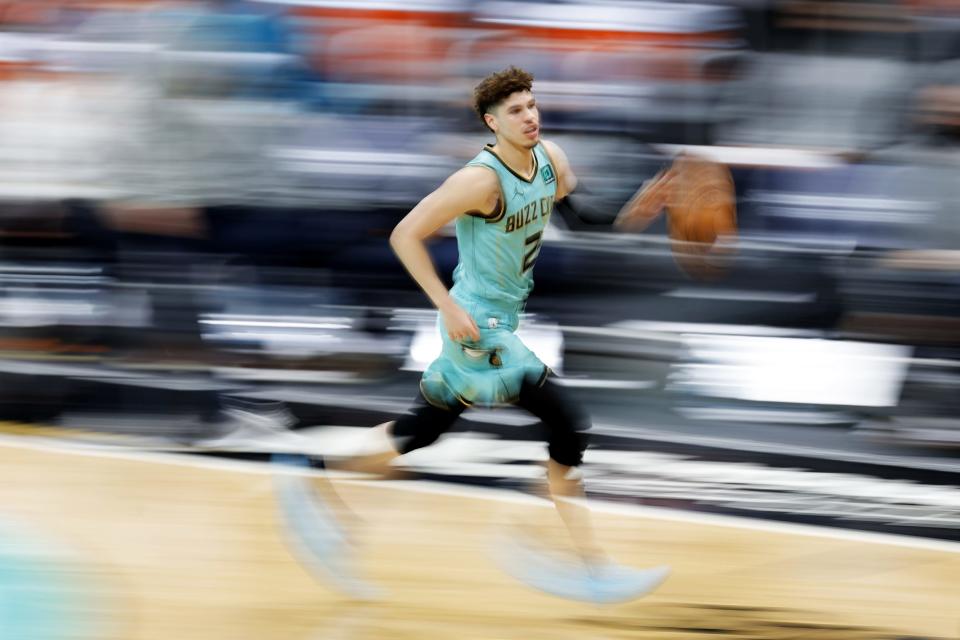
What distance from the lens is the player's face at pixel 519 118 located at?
12.8 feet

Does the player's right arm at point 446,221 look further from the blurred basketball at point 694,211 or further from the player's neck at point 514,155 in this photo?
the blurred basketball at point 694,211

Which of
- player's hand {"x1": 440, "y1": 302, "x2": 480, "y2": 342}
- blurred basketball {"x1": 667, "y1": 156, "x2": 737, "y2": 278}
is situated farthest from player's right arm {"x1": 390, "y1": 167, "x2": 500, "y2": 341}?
blurred basketball {"x1": 667, "y1": 156, "x2": 737, "y2": 278}

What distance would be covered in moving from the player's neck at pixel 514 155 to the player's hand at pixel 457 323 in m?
0.40

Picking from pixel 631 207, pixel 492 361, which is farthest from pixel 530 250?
pixel 631 207

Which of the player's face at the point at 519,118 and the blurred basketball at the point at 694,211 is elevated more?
the player's face at the point at 519,118

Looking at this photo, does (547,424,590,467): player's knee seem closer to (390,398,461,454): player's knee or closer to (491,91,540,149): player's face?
(390,398,461,454): player's knee

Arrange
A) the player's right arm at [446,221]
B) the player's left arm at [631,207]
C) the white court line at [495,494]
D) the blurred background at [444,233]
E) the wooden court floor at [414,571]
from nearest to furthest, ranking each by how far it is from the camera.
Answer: the player's right arm at [446,221] < the wooden court floor at [414,571] < the player's left arm at [631,207] < the white court line at [495,494] < the blurred background at [444,233]

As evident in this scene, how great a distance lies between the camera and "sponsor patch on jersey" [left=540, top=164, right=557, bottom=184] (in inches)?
159

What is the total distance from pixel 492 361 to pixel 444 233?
2.87m

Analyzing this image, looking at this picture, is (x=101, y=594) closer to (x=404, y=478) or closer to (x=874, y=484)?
(x=404, y=478)

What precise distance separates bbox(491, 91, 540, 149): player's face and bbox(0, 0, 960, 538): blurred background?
238 cm

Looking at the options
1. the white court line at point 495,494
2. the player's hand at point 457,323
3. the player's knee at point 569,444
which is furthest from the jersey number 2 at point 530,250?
the white court line at point 495,494

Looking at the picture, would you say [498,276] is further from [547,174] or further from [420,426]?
[420,426]

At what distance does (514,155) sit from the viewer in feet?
13.1
